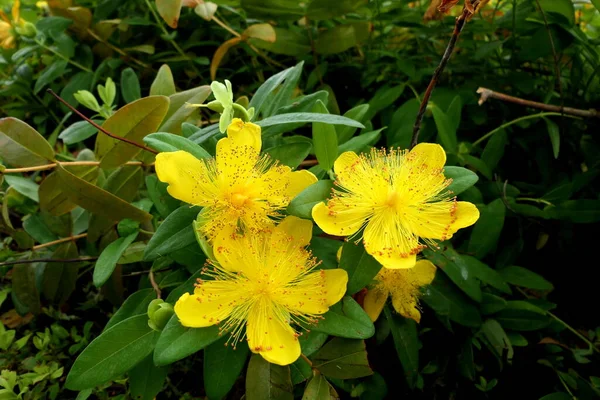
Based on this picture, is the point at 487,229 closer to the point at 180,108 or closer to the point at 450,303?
the point at 450,303

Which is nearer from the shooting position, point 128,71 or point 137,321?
point 137,321

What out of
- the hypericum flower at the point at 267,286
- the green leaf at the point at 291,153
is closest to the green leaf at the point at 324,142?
the green leaf at the point at 291,153

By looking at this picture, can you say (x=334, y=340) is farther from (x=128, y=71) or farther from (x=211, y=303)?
(x=128, y=71)

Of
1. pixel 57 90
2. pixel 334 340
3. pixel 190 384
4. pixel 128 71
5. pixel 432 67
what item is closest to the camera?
pixel 334 340

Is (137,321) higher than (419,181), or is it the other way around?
(419,181)

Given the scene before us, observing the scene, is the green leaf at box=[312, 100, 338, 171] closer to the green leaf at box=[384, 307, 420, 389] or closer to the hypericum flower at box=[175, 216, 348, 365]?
the hypericum flower at box=[175, 216, 348, 365]

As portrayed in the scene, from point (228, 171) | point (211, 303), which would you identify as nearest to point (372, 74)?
point (228, 171)

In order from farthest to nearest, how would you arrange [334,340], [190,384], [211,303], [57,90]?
[57,90], [190,384], [334,340], [211,303]
